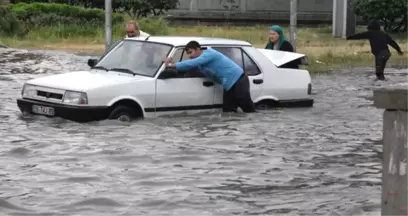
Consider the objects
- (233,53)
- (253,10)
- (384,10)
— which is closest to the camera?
(233,53)

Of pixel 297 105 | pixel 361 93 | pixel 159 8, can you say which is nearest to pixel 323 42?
pixel 159 8

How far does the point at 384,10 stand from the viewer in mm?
44406

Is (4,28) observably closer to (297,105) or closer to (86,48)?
(86,48)

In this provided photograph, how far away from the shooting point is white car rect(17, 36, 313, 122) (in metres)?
12.3

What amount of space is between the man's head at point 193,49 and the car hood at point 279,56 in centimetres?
183

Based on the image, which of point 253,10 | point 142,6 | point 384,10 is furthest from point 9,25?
point 253,10

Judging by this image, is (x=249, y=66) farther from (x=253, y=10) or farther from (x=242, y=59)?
(x=253, y=10)

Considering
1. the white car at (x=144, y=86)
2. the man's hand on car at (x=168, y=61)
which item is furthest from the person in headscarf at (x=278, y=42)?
the man's hand on car at (x=168, y=61)

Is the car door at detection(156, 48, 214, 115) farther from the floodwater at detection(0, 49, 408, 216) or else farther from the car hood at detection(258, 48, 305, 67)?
the car hood at detection(258, 48, 305, 67)

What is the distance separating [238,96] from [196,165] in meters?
3.61

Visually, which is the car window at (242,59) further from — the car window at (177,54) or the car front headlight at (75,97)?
the car front headlight at (75,97)

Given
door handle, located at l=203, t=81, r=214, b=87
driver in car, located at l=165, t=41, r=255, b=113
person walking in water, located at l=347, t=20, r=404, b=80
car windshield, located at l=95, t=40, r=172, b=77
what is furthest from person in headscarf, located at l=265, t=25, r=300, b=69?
person walking in water, located at l=347, t=20, r=404, b=80

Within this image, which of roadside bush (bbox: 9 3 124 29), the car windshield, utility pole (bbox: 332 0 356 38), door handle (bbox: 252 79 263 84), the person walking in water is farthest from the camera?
utility pole (bbox: 332 0 356 38)

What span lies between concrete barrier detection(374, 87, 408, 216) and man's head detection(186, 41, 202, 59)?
7.29 meters
